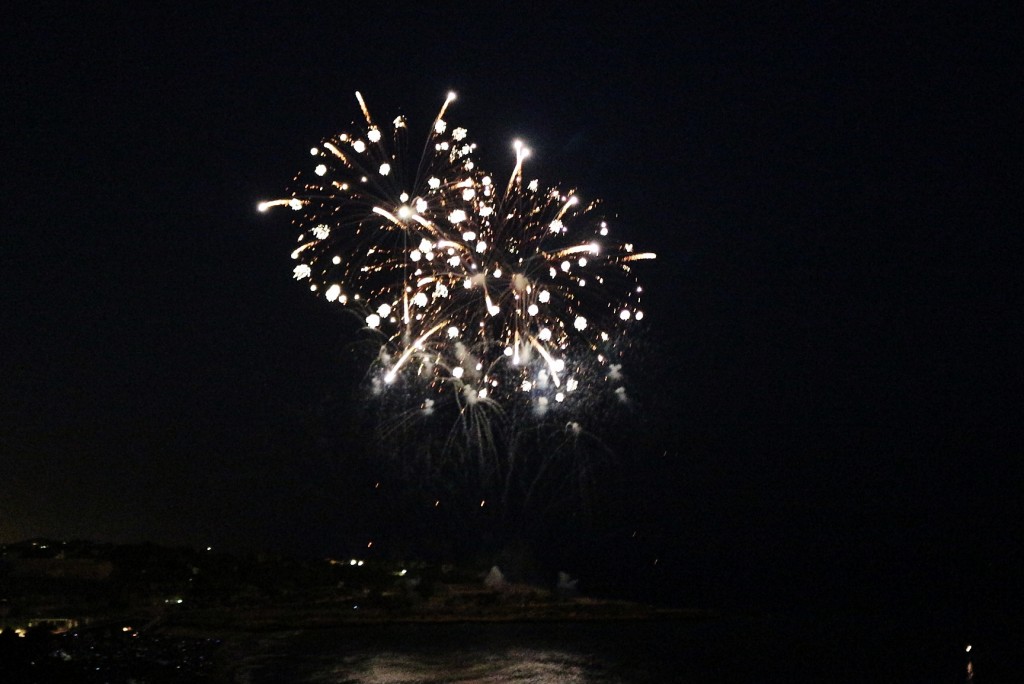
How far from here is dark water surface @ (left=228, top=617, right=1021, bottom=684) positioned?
46.6 ft

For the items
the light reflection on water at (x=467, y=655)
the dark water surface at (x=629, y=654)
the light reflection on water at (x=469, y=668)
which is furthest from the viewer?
the dark water surface at (x=629, y=654)

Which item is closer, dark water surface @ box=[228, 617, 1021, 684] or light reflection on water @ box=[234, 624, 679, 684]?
light reflection on water @ box=[234, 624, 679, 684]

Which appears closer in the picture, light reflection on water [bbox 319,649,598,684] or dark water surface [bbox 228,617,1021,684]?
light reflection on water [bbox 319,649,598,684]

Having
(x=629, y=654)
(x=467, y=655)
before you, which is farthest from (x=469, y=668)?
(x=629, y=654)

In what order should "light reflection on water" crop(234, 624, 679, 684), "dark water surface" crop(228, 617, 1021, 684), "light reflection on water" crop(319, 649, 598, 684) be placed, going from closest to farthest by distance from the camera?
"light reflection on water" crop(319, 649, 598, 684) < "light reflection on water" crop(234, 624, 679, 684) < "dark water surface" crop(228, 617, 1021, 684)

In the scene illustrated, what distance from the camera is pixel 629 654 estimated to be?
1656cm

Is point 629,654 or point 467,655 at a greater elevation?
point 467,655

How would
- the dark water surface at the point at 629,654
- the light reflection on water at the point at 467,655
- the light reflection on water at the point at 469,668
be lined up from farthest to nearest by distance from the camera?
the dark water surface at the point at 629,654 < the light reflection on water at the point at 467,655 < the light reflection on water at the point at 469,668

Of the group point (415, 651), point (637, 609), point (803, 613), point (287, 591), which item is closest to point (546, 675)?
point (415, 651)

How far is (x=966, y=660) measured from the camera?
16.1m

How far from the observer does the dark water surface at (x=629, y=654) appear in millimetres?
14195

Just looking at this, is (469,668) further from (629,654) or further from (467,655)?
(629,654)

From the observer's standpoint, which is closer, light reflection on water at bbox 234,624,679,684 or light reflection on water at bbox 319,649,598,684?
light reflection on water at bbox 319,649,598,684

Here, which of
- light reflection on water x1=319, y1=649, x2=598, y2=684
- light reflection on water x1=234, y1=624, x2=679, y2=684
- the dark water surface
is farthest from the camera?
the dark water surface
